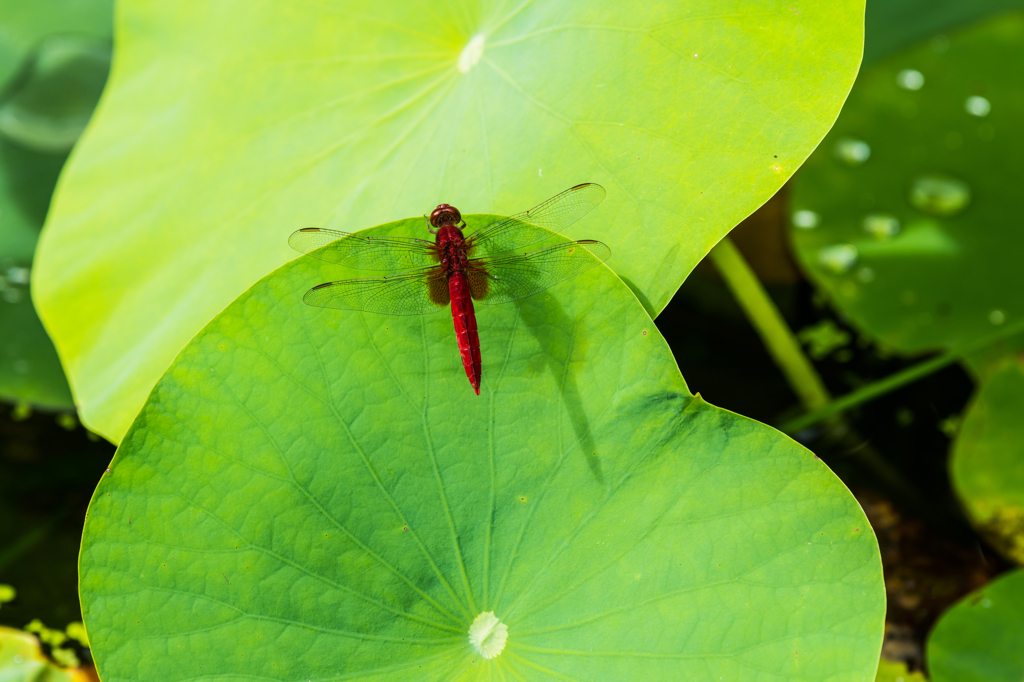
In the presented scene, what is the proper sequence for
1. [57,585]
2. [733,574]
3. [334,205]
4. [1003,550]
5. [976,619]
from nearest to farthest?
[733,574], [334,205], [976,619], [1003,550], [57,585]

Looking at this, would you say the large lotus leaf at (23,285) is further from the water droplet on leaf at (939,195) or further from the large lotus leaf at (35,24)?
the water droplet on leaf at (939,195)

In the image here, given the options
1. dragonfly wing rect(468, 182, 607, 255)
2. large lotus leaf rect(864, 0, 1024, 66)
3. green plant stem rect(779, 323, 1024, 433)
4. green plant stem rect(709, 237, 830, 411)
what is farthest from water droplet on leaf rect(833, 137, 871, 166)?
dragonfly wing rect(468, 182, 607, 255)

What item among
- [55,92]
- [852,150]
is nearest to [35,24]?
[55,92]

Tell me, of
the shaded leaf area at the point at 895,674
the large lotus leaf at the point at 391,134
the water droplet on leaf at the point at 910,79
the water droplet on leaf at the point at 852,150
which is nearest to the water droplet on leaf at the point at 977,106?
the water droplet on leaf at the point at 910,79

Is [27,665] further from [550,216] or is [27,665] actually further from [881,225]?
[881,225]

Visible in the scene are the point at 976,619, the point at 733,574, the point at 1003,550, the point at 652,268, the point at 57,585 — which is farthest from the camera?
the point at 57,585

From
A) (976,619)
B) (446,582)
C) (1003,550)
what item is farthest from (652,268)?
(1003,550)

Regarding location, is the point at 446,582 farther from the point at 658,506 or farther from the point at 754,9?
the point at 754,9
